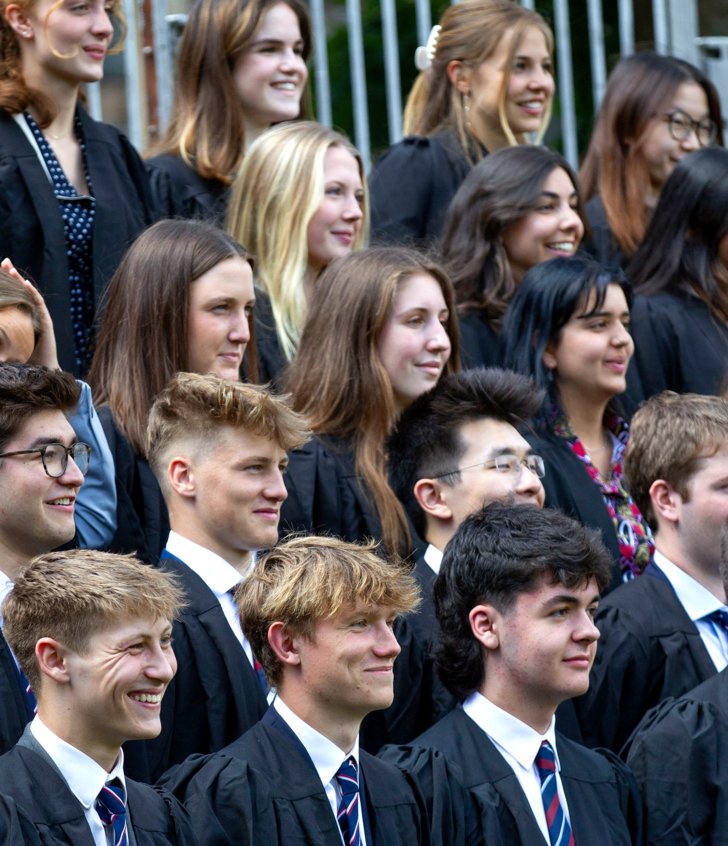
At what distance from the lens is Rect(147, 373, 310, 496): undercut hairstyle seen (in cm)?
467

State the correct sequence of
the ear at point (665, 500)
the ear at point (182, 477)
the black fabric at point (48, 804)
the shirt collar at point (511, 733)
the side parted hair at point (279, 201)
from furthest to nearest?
1. the side parted hair at point (279, 201)
2. the ear at point (665, 500)
3. the ear at point (182, 477)
4. the shirt collar at point (511, 733)
5. the black fabric at point (48, 804)

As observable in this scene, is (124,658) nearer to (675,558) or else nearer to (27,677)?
(27,677)

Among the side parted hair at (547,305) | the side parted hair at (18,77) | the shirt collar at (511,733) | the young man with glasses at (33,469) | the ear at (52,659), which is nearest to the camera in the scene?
the ear at (52,659)

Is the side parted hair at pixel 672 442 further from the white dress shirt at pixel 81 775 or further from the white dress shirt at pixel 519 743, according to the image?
the white dress shirt at pixel 81 775

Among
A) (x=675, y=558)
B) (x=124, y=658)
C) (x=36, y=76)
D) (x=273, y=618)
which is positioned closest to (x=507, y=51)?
(x=36, y=76)

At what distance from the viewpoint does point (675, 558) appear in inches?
208

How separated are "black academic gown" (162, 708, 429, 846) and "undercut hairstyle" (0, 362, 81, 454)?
2.88ft

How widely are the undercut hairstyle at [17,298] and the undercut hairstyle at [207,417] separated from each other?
1.26 feet

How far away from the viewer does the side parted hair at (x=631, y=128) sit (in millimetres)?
7203

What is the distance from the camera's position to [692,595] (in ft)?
16.9

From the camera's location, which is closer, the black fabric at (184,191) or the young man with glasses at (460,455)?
the young man with glasses at (460,455)

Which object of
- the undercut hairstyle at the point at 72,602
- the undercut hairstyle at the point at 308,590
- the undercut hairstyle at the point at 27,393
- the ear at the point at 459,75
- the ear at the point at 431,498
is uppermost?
the ear at the point at 459,75

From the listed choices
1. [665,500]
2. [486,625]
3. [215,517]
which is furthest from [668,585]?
[215,517]

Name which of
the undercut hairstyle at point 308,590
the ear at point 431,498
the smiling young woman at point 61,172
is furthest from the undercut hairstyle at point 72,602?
the smiling young woman at point 61,172
